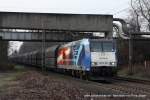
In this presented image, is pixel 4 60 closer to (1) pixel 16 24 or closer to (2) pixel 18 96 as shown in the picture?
(1) pixel 16 24

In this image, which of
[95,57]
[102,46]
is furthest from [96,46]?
[95,57]

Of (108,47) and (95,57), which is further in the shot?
(108,47)

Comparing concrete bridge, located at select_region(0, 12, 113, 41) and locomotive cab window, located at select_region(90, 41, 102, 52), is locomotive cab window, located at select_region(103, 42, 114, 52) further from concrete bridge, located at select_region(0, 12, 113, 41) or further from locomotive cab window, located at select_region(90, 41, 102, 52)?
concrete bridge, located at select_region(0, 12, 113, 41)

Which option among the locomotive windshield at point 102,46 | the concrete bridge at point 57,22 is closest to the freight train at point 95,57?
the locomotive windshield at point 102,46

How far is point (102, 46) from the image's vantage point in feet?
111

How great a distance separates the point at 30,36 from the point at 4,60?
5830mm

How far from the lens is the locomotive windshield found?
33.6 m

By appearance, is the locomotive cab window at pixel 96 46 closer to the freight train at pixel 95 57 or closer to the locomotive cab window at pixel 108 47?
the freight train at pixel 95 57

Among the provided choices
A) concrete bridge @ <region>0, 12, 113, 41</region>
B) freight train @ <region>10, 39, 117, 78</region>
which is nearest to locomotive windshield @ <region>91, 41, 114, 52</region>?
freight train @ <region>10, 39, 117, 78</region>

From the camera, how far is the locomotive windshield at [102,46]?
110 feet


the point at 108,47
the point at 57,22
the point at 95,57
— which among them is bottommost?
the point at 95,57

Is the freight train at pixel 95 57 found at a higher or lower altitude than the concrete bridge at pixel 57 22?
lower

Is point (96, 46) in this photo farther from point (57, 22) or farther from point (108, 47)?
point (57, 22)

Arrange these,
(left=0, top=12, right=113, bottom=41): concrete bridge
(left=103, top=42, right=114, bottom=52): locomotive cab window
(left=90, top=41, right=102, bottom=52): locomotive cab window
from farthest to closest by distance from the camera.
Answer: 1. (left=0, top=12, right=113, bottom=41): concrete bridge
2. (left=103, top=42, right=114, bottom=52): locomotive cab window
3. (left=90, top=41, right=102, bottom=52): locomotive cab window
